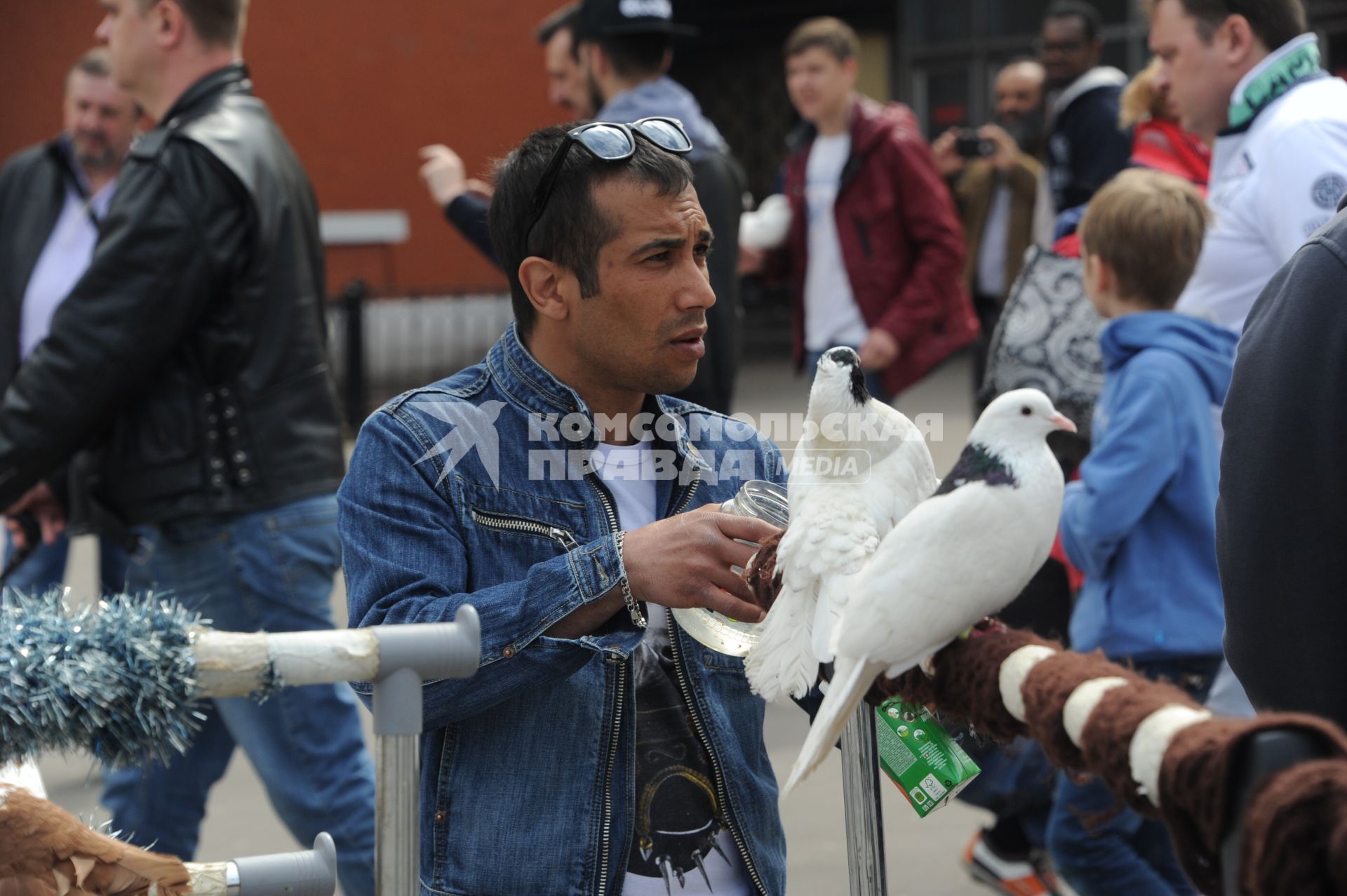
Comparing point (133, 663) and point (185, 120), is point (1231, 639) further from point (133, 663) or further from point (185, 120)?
point (185, 120)

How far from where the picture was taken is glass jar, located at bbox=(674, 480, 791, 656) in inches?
70.2

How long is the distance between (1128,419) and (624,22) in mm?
2397

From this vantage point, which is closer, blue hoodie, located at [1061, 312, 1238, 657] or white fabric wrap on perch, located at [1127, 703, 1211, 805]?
white fabric wrap on perch, located at [1127, 703, 1211, 805]

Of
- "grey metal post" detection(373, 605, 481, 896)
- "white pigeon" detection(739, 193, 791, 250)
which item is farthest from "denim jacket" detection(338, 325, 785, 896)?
"white pigeon" detection(739, 193, 791, 250)

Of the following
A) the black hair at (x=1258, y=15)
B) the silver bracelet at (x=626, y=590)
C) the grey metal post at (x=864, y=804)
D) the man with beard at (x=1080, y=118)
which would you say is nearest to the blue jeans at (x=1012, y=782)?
the grey metal post at (x=864, y=804)

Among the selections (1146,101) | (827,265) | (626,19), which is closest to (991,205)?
(827,265)

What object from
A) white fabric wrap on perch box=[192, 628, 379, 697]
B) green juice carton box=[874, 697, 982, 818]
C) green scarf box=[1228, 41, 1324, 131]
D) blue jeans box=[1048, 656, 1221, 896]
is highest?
green scarf box=[1228, 41, 1324, 131]

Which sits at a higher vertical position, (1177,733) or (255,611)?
(1177,733)

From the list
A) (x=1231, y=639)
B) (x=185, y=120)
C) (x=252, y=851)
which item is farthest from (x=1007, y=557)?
(x=252, y=851)

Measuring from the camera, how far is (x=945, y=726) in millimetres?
1645

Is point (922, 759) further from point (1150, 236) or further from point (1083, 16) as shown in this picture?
point (1083, 16)

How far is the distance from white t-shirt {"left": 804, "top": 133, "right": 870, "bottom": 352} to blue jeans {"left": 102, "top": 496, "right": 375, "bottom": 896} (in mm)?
2863

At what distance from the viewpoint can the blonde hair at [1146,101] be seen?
4641 millimetres

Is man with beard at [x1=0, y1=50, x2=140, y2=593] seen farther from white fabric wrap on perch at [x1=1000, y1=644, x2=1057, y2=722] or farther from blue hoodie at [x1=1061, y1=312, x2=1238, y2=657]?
white fabric wrap on perch at [x1=1000, y1=644, x2=1057, y2=722]
